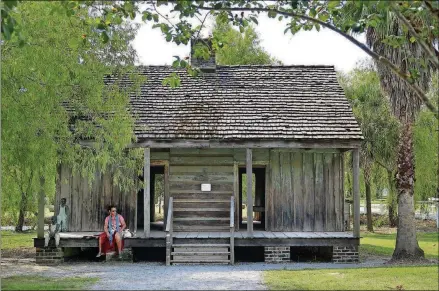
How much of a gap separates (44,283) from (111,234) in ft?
15.3

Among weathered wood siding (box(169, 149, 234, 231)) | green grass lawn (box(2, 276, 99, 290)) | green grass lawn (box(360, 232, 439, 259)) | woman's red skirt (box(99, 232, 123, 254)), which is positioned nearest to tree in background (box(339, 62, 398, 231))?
green grass lawn (box(360, 232, 439, 259))

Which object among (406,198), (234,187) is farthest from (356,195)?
(234,187)

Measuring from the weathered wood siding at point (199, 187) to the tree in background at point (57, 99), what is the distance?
213 cm

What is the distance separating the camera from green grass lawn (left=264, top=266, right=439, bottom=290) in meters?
11.1

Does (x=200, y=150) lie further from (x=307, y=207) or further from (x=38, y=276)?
(x=38, y=276)

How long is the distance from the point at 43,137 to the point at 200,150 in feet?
21.9

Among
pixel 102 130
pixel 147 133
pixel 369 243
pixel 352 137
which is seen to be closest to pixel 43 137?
pixel 102 130

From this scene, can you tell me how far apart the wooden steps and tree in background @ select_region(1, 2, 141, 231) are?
2.27 meters

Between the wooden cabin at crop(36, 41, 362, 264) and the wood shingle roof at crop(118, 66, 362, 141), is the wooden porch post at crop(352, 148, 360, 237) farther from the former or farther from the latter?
the wood shingle roof at crop(118, 66, 362, 141)

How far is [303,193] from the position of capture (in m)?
18.3

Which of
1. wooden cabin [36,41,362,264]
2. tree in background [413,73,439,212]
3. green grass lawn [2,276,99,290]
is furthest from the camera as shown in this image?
tree in background [413,73,439,212]

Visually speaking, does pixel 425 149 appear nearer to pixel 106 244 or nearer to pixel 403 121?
pixel 403 121

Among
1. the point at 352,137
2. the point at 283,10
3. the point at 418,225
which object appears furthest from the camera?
the point at 418,225

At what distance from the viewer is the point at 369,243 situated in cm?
2245
